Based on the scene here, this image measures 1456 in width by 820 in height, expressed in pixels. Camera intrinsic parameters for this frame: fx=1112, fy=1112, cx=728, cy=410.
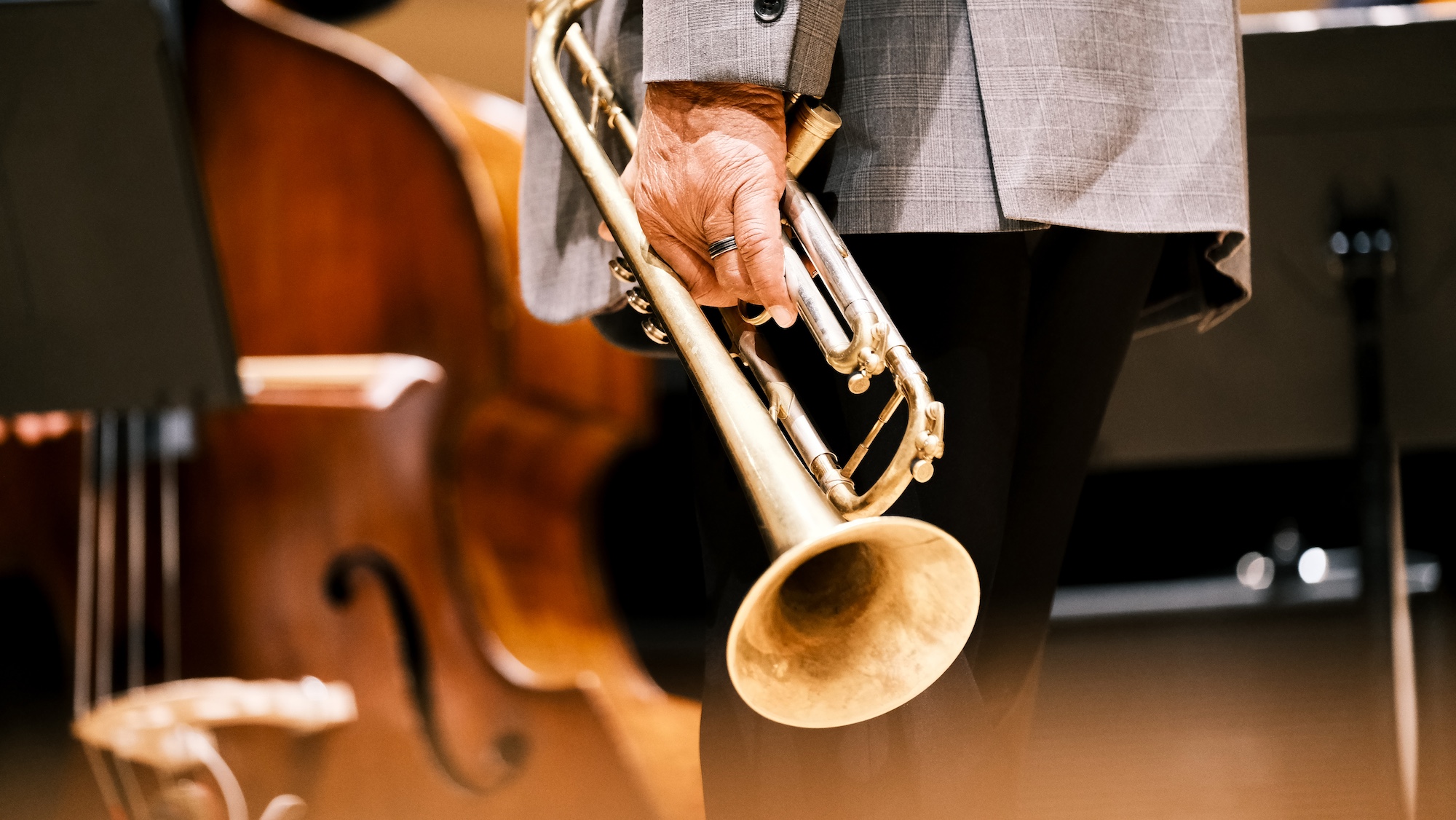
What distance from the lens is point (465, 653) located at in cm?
146

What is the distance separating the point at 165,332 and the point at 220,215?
64cm

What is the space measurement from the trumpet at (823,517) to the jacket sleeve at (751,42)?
0.12 ft

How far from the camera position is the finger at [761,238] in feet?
1.80

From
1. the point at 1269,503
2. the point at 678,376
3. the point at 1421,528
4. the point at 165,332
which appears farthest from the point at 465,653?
the point at 1421,528

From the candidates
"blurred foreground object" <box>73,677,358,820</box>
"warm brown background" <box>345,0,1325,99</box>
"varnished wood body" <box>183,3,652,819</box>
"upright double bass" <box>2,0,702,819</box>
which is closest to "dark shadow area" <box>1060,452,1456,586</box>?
"warm brown background" <box>345,0,1325,99</box>

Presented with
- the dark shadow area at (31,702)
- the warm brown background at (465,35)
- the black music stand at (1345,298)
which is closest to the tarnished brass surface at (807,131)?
the black music stand at (1345,298)

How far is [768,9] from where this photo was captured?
21.9 inches

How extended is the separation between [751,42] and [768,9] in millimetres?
18

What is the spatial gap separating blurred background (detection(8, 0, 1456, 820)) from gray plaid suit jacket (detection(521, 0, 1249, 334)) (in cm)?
19

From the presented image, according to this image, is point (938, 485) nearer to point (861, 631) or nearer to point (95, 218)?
point (861, 631)

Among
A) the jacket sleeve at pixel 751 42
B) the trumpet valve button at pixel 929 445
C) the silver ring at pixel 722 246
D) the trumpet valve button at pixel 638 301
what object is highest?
the jacket sleeve at pixel 751 42

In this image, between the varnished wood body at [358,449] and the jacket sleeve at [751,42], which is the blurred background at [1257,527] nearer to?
the varnished wood body at [358,449]

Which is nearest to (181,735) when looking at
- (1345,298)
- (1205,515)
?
(1345,298)

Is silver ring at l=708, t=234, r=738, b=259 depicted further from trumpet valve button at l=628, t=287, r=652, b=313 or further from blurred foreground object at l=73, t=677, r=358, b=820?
blurred foreground object at l=73, t=677, r=358, b=820
